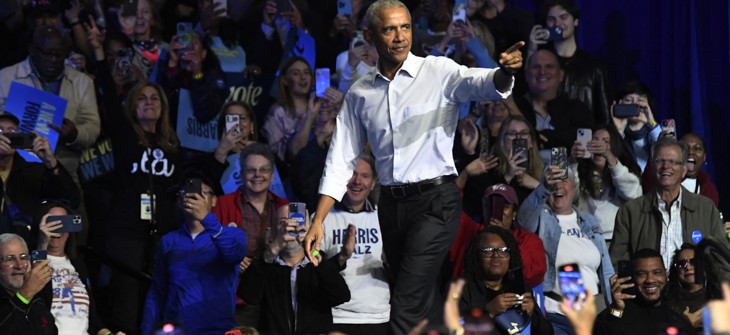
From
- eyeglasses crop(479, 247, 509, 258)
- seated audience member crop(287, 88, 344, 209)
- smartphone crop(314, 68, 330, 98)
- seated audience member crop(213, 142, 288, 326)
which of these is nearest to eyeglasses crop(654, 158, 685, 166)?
eyeglasses crop(479, 247, 509, 258)

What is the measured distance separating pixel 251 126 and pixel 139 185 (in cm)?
89

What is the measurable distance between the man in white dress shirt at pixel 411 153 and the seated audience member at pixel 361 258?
5.47ft

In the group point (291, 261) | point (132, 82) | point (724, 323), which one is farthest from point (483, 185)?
point (724, 323)

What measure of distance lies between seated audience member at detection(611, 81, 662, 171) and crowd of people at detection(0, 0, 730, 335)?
14 mm

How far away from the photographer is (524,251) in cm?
750

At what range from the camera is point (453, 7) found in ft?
30.9

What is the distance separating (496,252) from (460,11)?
7.42ft

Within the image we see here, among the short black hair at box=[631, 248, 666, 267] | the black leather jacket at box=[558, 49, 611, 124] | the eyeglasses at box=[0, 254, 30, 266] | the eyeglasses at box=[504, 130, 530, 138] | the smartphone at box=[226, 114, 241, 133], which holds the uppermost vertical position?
the black leather jacket at box=[558, 49, 611, 124]

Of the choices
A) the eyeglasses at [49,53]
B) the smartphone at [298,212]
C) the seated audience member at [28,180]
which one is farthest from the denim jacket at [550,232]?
the eyeglasses at [49,53]

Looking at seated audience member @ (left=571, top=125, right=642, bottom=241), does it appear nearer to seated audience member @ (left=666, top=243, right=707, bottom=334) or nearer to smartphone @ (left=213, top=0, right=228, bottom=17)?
seated audience member @ (left=666, top=243, right=707, bottom=334)

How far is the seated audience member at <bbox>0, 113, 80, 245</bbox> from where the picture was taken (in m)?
7.84

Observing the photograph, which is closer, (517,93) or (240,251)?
(240,251)

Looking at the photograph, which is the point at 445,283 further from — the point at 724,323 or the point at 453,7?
the point at 724,323

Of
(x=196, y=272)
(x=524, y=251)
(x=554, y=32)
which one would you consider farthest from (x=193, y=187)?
(x=554, y=32)
